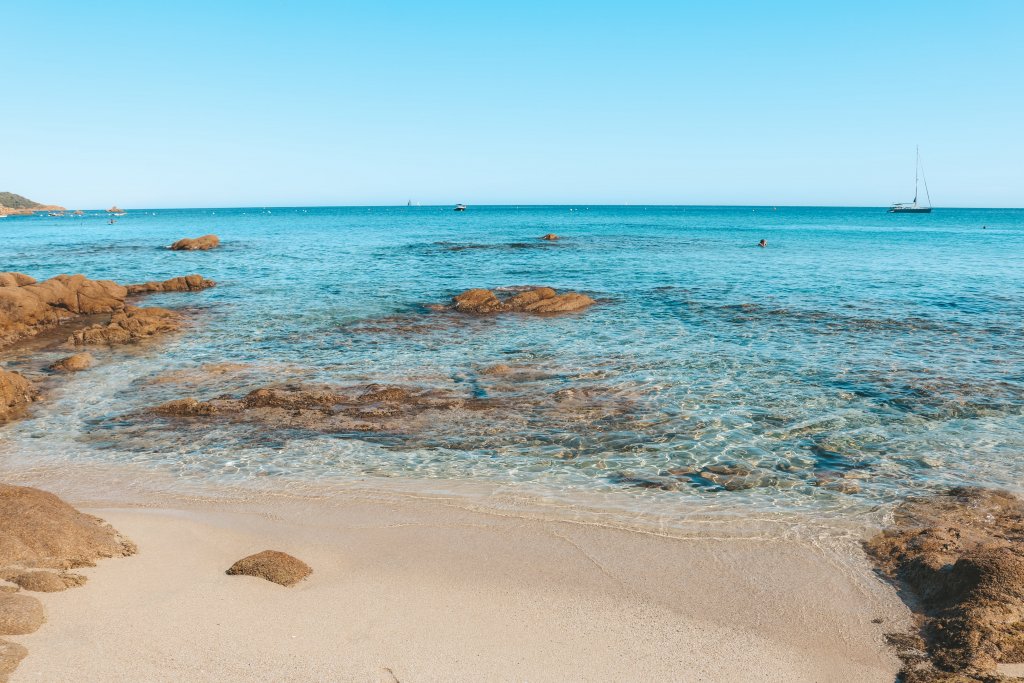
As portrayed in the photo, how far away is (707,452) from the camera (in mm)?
10508

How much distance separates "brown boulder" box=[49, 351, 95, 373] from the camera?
16328mm

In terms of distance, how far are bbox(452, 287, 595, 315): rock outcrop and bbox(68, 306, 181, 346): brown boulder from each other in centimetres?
991

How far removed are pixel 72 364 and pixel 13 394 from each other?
3.43 meters

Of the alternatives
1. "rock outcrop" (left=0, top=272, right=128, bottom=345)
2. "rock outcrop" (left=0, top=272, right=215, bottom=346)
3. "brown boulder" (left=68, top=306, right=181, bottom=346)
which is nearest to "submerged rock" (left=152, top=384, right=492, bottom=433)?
"brown boulder" (left=68, top=306, right=181, bottom=346)

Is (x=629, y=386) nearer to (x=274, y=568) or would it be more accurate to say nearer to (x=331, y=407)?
(x=331, y=407)

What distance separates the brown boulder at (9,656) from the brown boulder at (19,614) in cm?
18

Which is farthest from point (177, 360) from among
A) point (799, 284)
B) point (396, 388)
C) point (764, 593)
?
point (799, 284)

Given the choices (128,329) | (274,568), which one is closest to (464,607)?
(274,568)

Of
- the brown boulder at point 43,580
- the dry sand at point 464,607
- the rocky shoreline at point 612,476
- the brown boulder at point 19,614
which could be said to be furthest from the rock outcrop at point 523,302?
the brown boulder at point 19,614

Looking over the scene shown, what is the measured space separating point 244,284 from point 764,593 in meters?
32.3

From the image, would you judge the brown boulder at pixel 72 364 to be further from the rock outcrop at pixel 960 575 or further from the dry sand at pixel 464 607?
the rock outcrop at pixel 960 575

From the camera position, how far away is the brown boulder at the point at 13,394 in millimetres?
12781

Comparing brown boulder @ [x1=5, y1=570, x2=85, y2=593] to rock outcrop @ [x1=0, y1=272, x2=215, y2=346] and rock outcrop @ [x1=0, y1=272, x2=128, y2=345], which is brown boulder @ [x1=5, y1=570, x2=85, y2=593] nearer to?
rock outcrop @ [x1=0, y1=272, x2=215, y2=346]

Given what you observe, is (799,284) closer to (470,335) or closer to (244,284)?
(470,335)
